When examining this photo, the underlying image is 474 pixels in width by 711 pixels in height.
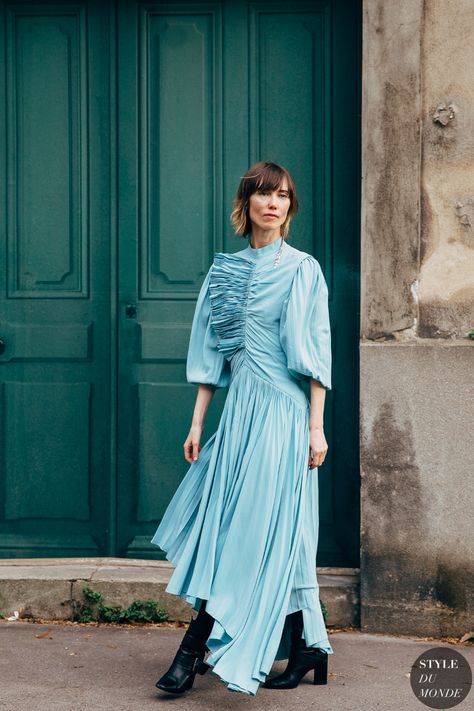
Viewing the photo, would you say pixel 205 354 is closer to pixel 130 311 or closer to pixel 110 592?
pixel 130 311

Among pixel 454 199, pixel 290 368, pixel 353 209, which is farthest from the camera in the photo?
pixel 353 209

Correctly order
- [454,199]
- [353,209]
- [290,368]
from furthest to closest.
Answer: [353,209] → [454,199] → [290,368]

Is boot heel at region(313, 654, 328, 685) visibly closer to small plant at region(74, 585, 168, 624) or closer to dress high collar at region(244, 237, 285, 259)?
small plant at region(74, 585, 168, 624)

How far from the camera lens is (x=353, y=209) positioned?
5.33 m

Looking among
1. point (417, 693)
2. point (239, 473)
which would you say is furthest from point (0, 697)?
point (417, 693)

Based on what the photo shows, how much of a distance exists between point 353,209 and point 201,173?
781 mm

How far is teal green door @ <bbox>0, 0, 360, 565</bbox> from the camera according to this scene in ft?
17.6

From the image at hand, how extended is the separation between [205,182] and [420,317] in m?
1.30

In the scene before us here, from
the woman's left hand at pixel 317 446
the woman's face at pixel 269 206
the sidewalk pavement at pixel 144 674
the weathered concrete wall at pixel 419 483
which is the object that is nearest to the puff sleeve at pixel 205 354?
the woman's face at pixel 269 206

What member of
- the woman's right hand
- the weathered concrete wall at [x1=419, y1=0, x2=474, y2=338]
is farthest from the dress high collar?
the weathered concrete wall at [x1=419, y1=0, x2=474, y2=338]

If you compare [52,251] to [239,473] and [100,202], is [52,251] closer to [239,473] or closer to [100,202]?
[100,202]

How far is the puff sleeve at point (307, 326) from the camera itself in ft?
13.3

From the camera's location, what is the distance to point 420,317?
4957 millimetres

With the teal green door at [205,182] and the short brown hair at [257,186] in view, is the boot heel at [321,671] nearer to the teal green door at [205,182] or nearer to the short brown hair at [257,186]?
the teal green door at [205,182]
